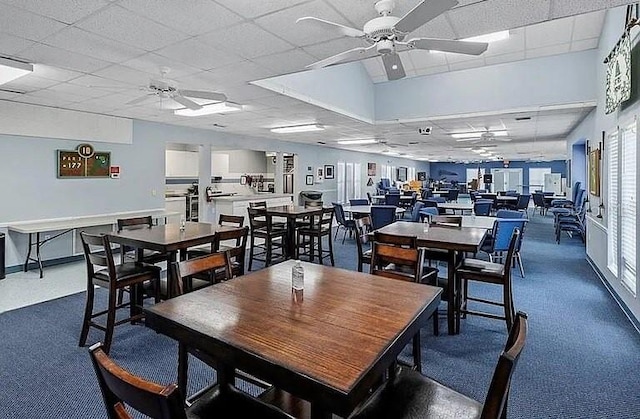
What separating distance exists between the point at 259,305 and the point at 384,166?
49.5ft

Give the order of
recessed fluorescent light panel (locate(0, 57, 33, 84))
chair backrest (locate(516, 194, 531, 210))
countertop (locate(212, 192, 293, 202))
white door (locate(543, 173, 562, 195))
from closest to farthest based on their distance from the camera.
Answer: recessed fluorescent light panel (locate(0, 57, 33, 84))
countertop (locate(212, 192, 293, 202))
chair backrest (locate(516, 194, 531, 210))
white door (locate(543, 173, 562, 195))

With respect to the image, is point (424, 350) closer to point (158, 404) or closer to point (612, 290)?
point (158, 404)

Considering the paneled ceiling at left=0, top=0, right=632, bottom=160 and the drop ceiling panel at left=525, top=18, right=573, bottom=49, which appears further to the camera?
the drop ceiling panel at left=525, top=18, right=573, bottom=49

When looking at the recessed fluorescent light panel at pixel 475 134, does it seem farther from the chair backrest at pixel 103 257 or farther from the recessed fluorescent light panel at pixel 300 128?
the chair backrest at pixel 103 257

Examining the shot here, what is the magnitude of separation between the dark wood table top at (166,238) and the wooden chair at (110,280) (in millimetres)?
229

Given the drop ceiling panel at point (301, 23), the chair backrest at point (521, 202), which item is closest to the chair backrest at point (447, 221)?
the drop ceiling panel at point (301, 23)

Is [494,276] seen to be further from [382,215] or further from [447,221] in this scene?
[382,215]

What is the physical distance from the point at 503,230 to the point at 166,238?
397 cm

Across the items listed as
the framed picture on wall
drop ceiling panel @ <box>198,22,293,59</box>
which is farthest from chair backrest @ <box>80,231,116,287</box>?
the framed picture on wall

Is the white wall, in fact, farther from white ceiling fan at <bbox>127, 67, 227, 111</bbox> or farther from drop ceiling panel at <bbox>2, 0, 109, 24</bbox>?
drop ceiling panel at <bbox>2, 0, 109, 24</bbox>

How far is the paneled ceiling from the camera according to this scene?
2.51m

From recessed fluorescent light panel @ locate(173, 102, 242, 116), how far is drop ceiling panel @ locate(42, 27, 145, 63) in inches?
77.6

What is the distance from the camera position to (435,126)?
7918 mm

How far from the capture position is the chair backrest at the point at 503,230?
4.69 m
